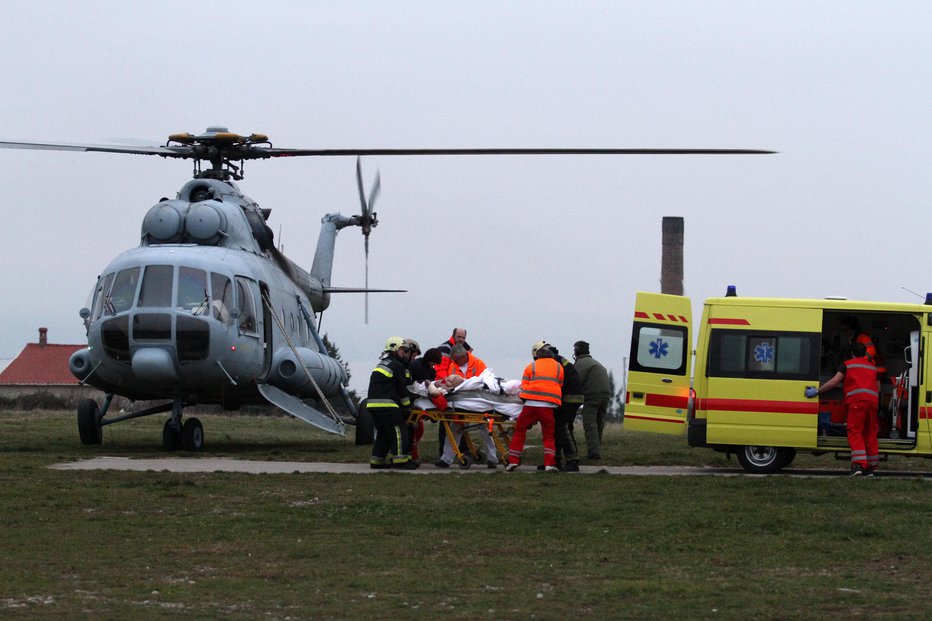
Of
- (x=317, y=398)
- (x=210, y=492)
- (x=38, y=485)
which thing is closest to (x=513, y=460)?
(x=210, y=492)

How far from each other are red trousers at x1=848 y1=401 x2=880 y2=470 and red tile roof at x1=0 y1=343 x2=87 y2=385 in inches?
3281

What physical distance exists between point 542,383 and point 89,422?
925 centimetres

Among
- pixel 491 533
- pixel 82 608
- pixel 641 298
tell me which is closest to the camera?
pixel 82 608

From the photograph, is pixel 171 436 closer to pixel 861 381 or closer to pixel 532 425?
pixel 532 425

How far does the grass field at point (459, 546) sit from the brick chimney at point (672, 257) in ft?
112

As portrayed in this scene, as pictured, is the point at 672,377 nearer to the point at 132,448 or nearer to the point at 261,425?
the point at 132,448

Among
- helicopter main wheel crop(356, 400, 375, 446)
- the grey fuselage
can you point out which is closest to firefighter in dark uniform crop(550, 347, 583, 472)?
the grey fuselage

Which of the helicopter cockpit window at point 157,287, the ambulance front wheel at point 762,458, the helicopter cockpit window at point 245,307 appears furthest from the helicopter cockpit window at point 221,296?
the ambulance front wheel at point 762,458

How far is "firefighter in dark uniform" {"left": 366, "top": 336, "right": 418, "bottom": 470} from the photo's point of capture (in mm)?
18484

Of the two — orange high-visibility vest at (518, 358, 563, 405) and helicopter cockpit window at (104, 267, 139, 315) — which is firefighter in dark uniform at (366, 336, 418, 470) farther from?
helicopter cockpit window at (104, 267, 139, 315)

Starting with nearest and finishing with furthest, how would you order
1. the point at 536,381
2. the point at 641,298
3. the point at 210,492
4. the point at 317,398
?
the point at 210,492, the point at 536,381, the point at 641,298, the point at 317,398

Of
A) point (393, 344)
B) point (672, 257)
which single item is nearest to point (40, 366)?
point (672, 257)

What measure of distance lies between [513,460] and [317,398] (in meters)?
7.76

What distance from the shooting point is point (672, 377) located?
1911 cm
